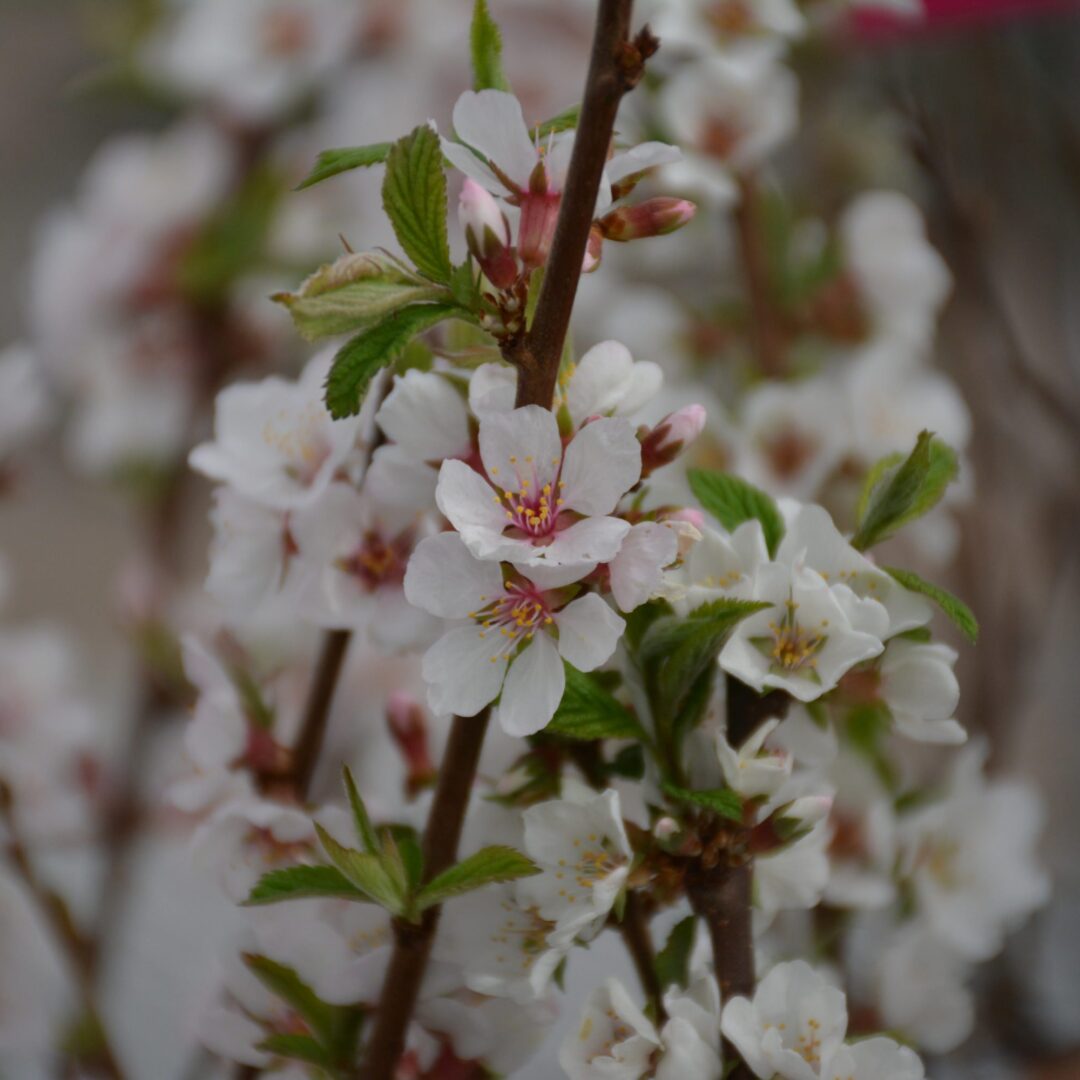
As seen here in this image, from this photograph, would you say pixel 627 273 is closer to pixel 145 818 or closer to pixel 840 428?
pixel 840 428

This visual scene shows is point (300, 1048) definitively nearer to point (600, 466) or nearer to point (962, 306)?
point (600, 466)

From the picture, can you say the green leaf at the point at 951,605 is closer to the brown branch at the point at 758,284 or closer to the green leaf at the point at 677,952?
the green leaf at the point at 677,952

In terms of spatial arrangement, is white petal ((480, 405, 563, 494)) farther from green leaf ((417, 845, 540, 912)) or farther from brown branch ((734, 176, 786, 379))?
brown branch ((734, 176, 786, 379))

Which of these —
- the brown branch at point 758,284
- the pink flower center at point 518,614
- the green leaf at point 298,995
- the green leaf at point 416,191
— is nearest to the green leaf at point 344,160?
the green leaf at point 416,191

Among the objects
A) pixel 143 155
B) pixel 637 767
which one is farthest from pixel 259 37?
pixel 637 767

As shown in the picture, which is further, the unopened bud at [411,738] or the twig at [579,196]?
the unopened bud at [411,738]
